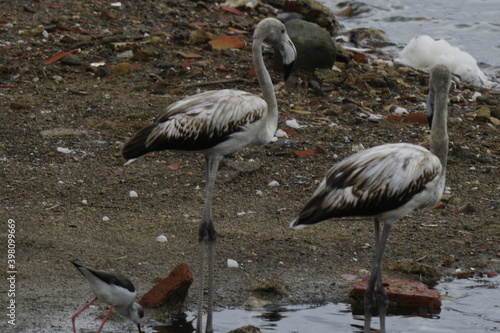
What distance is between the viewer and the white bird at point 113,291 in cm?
596

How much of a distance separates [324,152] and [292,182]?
81 cm

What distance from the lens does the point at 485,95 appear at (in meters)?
13.3

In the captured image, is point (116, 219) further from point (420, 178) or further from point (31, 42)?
point (31, 42)

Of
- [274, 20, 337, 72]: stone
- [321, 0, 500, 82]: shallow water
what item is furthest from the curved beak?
[321, 0, 500, 82]: shallow water

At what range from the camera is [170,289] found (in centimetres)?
679

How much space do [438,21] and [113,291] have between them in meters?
15.8

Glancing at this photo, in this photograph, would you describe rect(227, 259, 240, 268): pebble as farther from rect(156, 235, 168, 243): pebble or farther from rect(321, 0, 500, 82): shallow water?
rect(321, 0, 500, 82): shallow water

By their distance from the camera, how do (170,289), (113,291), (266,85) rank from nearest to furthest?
(113,291) < (170,289) < (266,85)

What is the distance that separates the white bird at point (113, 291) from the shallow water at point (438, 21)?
449 inches

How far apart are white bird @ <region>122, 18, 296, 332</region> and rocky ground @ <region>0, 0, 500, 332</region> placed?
2.35ft

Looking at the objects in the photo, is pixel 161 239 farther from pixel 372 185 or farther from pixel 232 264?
pixel 372 185

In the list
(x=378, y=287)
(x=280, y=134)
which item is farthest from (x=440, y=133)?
(x=280, y=134)

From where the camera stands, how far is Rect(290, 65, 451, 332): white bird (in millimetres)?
6262

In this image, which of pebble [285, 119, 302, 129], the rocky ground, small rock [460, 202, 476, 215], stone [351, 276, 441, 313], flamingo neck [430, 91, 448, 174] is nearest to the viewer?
flamingo neck [430, 91, 448, 174]
